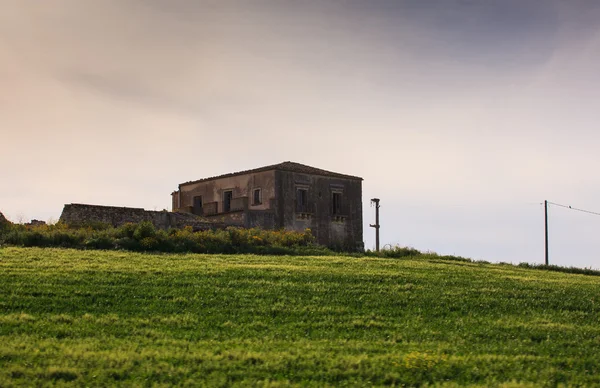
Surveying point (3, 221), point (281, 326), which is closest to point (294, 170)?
point (3, 221)

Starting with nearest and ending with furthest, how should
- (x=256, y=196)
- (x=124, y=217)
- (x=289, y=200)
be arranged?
1. (x=124, y=217)
2. (x=289, y=200)
3. (x=256, y=196)

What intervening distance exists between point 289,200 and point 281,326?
122 feet

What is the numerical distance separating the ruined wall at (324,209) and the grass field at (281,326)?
90.1 ft

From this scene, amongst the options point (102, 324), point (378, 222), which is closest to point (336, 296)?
point (102, 324)

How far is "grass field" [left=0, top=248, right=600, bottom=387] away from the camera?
12891mm

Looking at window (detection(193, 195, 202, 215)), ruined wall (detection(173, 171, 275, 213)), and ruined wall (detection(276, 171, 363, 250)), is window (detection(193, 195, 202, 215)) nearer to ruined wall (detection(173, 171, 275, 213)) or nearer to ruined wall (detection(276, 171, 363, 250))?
ruined wall (detection(173, 171, 275, 213))

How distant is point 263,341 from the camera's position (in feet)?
49.1

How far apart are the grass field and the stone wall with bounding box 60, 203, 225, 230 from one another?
16.7 m

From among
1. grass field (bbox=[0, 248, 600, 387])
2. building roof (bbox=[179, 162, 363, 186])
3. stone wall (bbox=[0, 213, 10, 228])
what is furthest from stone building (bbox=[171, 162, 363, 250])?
grass field (bbox=[0, 248, 600, 387])

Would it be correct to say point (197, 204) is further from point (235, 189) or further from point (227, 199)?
point (235, 189)

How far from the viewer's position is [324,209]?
55.6m

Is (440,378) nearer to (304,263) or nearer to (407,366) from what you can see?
(407,366)

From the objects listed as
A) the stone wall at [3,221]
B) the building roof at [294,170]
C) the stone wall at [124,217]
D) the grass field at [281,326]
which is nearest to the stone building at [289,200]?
the building roof at [294,170]

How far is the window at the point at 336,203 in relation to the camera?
5642 cm
